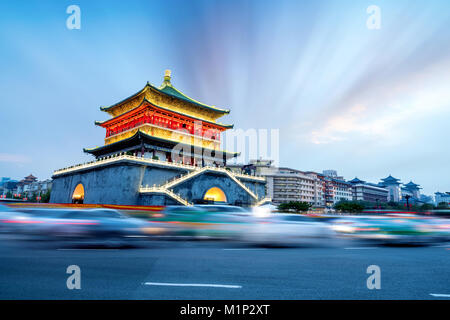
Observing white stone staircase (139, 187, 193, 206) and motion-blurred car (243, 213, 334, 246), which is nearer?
motion-blurred car (243, 213, 334, 246)

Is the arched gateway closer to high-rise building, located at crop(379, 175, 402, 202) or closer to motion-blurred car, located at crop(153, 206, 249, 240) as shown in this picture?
motion-blurred car, located at crop(153, 206, 249, 240)

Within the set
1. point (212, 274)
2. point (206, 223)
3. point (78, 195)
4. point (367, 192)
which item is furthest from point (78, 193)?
point (367, 192)

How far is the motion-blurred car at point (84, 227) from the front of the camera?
754cm

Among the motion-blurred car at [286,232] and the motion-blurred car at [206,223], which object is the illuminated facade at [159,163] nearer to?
the motion-blurred car at [206,223]

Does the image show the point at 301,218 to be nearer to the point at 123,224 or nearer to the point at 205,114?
the point at 123,224

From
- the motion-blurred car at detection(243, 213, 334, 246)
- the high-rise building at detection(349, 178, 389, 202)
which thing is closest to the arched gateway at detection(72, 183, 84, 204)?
the motion-blurred car at detection(243, 213, 334, 246)

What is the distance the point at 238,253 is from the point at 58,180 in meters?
37.7

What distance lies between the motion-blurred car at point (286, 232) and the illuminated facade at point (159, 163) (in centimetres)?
1747

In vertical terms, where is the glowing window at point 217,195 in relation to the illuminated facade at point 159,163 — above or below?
below

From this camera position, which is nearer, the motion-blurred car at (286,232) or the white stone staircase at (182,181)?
the motion-blurred car at (286,232)

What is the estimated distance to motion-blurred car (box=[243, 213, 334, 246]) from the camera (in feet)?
28.1

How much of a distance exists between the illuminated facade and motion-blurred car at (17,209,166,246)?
1716 centimetres

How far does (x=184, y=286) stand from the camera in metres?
4.24

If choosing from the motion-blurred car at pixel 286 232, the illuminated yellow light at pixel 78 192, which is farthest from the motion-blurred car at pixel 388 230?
the illuminated yellow light at pixel 78 192
